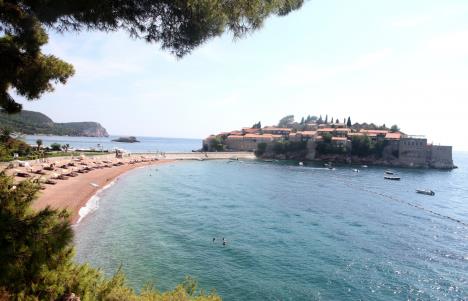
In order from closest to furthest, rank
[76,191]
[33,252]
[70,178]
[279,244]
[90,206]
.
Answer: [33,252] < [279,244] < [90,206] < [76,191] < [70,178]

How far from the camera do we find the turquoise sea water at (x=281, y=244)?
19.8 m

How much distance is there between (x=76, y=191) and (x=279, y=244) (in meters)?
26.9

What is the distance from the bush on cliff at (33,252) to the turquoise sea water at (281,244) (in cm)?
1083

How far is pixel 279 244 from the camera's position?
2678 centimetres

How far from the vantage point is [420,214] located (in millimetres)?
43156

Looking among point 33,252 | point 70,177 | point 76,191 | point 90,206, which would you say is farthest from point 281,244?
point 70,177

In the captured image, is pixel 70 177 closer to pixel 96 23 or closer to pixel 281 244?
pixel 281 244

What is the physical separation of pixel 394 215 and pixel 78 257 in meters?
35.2

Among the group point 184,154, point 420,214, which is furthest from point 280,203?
point 184,154

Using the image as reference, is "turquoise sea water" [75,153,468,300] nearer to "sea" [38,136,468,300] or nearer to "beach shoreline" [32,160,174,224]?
"sea" [38,136,468,300]

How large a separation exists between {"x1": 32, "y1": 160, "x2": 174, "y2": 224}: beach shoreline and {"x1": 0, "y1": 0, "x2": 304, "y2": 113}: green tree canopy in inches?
743

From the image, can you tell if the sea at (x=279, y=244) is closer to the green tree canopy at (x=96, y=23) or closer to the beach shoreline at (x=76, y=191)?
the beach shoreline at (x=76, y=191)

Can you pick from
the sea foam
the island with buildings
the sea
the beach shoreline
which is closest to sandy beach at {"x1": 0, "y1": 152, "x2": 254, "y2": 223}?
the beach shoreline

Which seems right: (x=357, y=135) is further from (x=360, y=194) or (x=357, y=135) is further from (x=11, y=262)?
(x=11, y=262)
